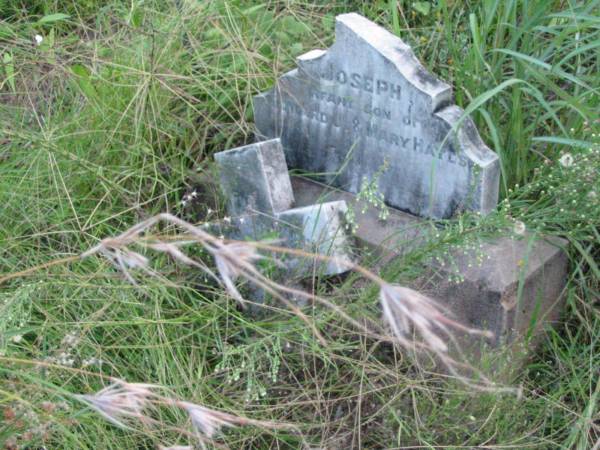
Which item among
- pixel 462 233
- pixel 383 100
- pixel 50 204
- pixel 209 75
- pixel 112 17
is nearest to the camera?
pixel 462 233

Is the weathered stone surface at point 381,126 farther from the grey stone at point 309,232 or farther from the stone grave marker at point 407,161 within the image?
the grey stone at point 309,232

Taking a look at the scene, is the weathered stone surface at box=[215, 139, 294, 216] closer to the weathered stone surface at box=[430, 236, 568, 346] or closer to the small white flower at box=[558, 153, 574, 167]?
the weathered stone surface at box=[430, 236, 568, 346]

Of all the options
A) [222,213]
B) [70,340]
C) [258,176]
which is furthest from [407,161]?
[70,340]

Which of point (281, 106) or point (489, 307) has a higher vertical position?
point (281, 106)

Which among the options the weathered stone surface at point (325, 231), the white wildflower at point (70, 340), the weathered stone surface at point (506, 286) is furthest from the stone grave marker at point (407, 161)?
the white wildflower at point (70, 340)

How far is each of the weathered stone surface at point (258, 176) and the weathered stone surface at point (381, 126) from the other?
221 millimetres

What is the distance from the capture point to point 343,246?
7.85 feet

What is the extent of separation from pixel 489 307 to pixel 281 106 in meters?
1.04

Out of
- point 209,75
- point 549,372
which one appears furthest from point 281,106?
point 549,372

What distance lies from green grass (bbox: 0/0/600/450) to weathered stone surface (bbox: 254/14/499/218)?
133 mm

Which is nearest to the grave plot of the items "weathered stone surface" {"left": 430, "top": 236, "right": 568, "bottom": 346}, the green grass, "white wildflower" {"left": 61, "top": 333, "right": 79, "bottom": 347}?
"weathered stone surface" {"left": 430, "top": 236, "right": 568, "bottom": 346}

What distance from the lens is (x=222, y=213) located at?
2.84 metres

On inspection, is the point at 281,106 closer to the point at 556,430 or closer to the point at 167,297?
the point at 167,297

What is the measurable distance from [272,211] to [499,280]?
745mm
